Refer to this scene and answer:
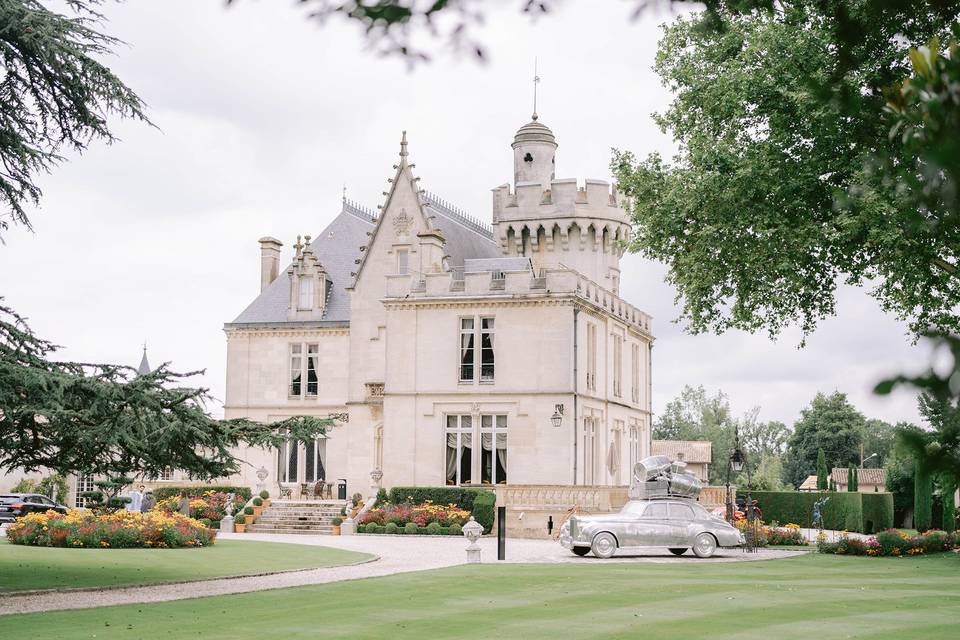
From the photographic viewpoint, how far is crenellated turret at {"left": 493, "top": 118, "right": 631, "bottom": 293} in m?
44.2

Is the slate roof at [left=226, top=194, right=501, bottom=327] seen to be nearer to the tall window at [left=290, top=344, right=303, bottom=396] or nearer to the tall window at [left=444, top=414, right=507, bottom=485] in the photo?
the tall window at [left=290, top=344, right=303, bottom=396]

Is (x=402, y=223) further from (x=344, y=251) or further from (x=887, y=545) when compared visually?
(x=887, y=545)

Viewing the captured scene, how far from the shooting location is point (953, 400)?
239 cm

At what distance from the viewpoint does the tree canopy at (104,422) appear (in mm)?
15734

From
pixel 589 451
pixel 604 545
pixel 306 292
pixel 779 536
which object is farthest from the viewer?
pixel 306 292

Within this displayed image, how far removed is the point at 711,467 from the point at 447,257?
59.9m

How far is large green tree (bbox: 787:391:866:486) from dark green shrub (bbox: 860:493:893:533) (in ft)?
127

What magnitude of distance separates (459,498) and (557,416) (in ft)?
13.7

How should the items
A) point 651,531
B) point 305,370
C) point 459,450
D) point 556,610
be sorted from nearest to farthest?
point 556,610 < point 651,531 < point 459,450 < point 305,370

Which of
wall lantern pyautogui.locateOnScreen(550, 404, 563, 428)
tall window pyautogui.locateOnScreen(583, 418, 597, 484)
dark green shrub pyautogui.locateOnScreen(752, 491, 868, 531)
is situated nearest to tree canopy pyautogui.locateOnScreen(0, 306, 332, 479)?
wall lantern pyautogui.locateOnScreen(550, 404, 563, 428)

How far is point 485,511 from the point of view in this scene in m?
34.6

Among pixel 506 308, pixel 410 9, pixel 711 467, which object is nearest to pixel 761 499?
pixel 506 308

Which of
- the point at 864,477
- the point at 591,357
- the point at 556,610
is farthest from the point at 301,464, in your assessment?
the point at 864,477

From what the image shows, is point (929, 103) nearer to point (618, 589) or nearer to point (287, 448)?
point (618, 589)
